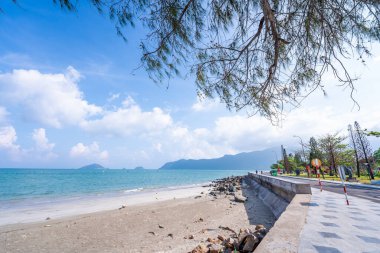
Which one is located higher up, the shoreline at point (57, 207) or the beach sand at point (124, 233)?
the beach sand at point (124, 233)

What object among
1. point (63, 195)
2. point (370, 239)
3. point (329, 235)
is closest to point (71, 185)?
point (63, 195)

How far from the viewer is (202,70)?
442cm

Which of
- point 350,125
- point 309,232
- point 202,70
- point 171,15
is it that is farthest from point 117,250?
point 350,125

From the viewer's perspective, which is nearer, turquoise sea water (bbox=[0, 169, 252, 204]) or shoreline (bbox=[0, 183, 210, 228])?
shoreline (bbox=[0, 183, 210, 228])

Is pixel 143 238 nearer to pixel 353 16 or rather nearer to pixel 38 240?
pixel 38 240

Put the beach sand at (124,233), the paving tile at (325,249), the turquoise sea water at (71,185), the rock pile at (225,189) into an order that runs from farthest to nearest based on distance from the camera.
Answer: the turquoise sea water at (71,185), the rock pile at (225,189), the beach sand at (124,233), the paving tile at (325,249)

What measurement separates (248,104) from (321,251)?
274cm

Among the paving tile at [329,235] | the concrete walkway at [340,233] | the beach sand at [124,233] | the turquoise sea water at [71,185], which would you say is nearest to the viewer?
the concrete walkway at [340,233]

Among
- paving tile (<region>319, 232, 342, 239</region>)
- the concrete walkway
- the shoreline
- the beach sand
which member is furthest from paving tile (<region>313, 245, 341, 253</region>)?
the shoreline

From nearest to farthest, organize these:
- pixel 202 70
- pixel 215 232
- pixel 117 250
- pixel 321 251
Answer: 1. pixel 321 251
2. pixel 202 70
3. pixel 117 250
4. pixel 215 232

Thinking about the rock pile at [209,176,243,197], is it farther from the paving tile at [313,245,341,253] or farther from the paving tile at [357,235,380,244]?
the paving tile at [313,245,341,253]

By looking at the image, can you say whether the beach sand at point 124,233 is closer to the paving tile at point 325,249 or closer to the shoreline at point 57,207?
the shoreline at point 57,207

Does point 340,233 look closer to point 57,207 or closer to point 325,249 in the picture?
point 325,249

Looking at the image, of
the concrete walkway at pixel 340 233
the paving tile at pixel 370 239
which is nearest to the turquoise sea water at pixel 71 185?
the concrete walkway at pixel 340 233
